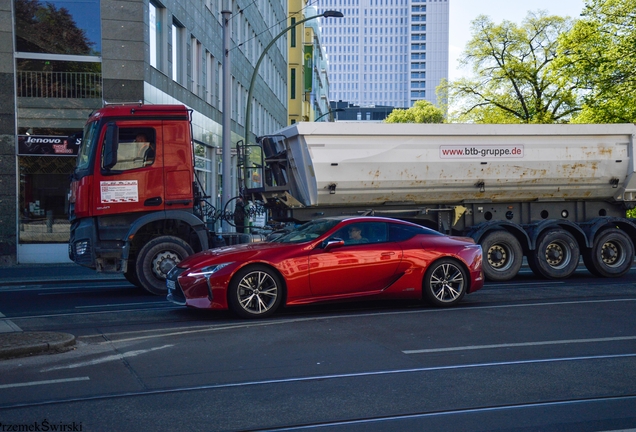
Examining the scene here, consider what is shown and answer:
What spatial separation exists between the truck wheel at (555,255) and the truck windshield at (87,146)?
28.6 ft

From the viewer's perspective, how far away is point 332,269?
10398 mm

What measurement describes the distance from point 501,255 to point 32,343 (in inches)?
391

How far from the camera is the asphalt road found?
5613 millimetres

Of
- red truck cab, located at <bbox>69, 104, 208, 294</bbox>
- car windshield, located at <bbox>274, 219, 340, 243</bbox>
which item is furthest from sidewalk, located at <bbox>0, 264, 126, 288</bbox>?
car windshield, located at <bbox>274, 219, 340, 243</bbox>

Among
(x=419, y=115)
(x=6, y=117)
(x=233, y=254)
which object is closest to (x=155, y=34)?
(x=6, y=117)

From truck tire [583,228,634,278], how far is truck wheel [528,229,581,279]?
1.52 feet

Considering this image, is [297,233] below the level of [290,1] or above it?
below

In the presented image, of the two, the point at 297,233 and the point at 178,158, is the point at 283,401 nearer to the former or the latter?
the point at 297,233

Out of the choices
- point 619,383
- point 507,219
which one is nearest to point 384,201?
point 507,219

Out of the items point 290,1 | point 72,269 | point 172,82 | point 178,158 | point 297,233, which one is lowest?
point 72,269

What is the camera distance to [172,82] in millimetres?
24688

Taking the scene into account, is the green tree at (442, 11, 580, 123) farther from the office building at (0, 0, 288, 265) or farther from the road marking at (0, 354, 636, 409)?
the road marking at (0, 354, 636, 409)

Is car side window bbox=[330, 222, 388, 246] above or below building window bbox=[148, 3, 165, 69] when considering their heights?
below

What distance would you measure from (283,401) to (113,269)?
7.97m
